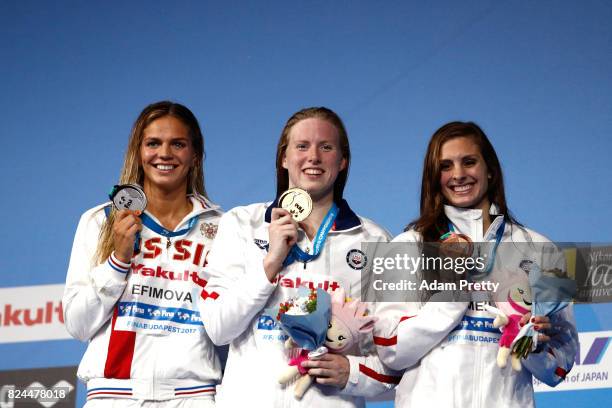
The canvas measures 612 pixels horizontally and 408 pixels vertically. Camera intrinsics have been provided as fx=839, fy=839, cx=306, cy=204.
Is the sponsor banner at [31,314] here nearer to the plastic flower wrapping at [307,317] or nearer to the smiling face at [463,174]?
the plastic flower wrapping at [307,317]

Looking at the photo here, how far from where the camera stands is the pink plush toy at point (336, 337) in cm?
255

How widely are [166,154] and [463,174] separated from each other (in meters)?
1.05

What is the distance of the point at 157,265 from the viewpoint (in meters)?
2.92

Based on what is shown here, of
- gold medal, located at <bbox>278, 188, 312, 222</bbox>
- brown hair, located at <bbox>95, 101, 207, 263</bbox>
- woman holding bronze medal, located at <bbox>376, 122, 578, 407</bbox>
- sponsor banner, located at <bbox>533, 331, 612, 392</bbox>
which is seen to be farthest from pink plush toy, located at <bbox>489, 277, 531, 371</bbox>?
sponsor banner, located at <bbox>533, 331, 612, 392</bbox>

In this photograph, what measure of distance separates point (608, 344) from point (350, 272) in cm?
192

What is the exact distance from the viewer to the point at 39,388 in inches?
175

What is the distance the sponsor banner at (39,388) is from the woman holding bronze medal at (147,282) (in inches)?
64.3

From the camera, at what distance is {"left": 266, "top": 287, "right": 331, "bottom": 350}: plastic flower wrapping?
2457 mm

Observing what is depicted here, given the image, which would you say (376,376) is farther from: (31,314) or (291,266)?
(31,314)

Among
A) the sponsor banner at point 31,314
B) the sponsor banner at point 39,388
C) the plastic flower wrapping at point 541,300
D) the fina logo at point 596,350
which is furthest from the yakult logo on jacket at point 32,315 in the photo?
the plastic flower wrapping at point 541,300

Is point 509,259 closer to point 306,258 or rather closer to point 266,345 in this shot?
point 306,258

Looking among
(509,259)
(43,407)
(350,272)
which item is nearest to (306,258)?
(350,272)

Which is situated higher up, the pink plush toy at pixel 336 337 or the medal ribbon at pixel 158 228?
the medal ribbon at pixel 158 228

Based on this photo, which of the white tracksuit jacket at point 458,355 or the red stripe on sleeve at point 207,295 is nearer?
the white tracksuit jacket at point 458,355
